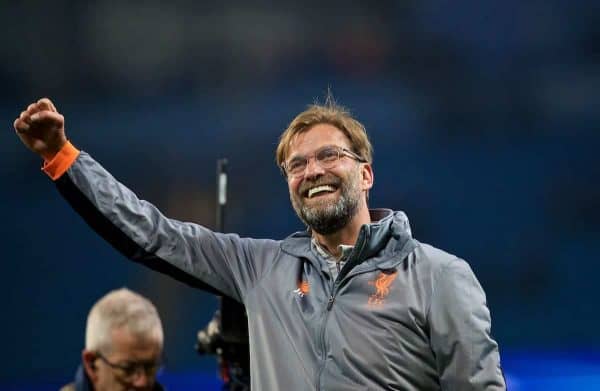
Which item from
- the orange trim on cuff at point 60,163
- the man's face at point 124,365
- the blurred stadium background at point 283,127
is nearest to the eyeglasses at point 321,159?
the orange trim on cuff at point 60,163

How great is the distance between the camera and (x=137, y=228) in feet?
5.73

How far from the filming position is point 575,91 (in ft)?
14.1

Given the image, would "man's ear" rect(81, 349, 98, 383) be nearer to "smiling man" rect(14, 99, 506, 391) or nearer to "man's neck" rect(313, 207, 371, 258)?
"smiling man" rect(14, 99, 506, 391)

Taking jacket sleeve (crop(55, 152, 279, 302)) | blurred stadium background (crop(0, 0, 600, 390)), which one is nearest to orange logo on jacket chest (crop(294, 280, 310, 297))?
jacket sleeve (crop(55, 152, 279, 302))

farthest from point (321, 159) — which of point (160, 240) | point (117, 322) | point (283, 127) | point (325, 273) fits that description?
point (283, 127)

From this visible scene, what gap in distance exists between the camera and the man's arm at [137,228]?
1668mm

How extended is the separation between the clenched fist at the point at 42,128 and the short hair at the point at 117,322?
518 millimetres

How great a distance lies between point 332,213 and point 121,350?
620 mm

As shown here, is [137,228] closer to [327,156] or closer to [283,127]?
[327,156]

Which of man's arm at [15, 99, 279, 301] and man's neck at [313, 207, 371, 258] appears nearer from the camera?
man's arm at [15, 99, 279, 301]

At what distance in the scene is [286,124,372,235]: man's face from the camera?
5.90ft

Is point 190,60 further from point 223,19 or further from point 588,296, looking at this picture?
point 588,296

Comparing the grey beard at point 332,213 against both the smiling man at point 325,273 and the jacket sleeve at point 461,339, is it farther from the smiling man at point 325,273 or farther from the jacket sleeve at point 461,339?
the jacket sleeve at point 461,339

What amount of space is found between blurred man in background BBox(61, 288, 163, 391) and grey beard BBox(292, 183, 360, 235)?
0.52 m
